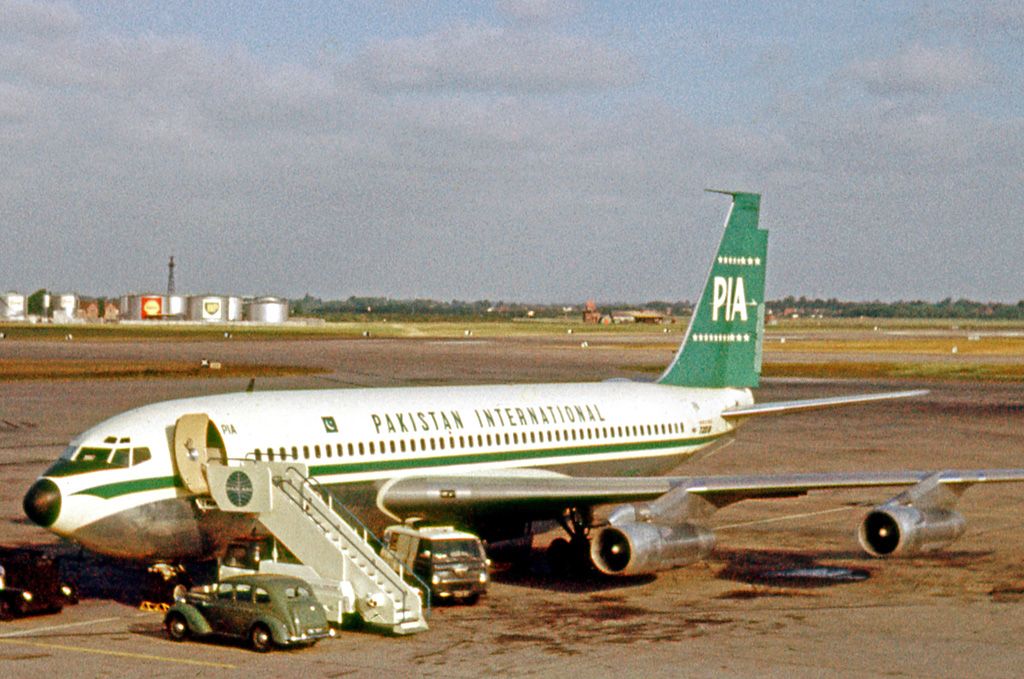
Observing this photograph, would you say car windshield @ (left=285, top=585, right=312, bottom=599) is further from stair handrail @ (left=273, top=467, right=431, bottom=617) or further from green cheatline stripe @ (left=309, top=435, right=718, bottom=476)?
green cheatline stripe @ (left=309, top=435, right=718, bottom=476)

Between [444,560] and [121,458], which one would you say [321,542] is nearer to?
[444,560]

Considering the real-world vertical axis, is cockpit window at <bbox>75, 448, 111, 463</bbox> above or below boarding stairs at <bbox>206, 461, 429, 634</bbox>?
above

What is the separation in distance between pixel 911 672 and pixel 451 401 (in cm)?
1387

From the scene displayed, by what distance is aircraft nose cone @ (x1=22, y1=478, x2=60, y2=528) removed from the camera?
2661cm

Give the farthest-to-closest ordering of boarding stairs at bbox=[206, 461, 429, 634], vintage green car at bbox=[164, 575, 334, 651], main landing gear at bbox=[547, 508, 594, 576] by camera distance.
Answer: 1. main landing gear at bbox=[547, 508, 594, 576]
2. boarding stairs at bbox=[206, 461, 429, 634]
3. vintage green car at bbox=[164, 575, 334, 651]

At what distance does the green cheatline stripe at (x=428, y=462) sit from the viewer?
26984 mm

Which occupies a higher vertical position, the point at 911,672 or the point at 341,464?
the point at 341,464

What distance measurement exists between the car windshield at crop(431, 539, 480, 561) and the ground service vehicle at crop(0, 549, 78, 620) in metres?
7.58

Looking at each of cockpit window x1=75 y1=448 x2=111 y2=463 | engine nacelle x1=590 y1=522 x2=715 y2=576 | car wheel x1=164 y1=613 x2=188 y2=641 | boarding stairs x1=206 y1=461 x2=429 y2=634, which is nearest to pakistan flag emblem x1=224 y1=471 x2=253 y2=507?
boarding stairs x1=206 y1=461 x2=429 y2=634

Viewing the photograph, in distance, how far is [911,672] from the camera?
2280 centimetres

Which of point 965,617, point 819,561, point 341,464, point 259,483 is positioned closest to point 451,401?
point 341,464

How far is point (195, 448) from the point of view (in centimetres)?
2791

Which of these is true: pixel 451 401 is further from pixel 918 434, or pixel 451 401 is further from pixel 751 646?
pixel 918 434

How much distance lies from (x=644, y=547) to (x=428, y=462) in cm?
603
